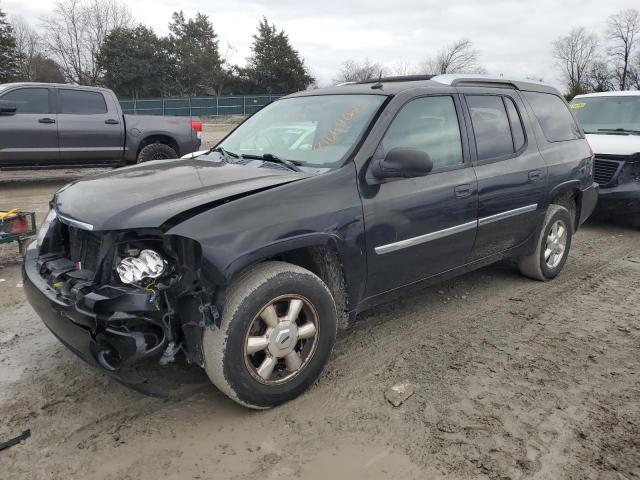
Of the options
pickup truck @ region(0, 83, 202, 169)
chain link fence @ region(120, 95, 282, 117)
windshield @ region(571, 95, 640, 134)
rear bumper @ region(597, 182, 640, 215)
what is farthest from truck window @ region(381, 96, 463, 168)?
chain link fence @ region(120, 95, 282, 117)

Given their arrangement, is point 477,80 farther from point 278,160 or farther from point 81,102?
point 81,102

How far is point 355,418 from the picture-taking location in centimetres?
282

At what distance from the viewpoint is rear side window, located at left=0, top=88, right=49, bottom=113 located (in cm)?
890

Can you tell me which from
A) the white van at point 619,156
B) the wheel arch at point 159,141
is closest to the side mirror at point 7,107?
the wheel arch at point 159,141

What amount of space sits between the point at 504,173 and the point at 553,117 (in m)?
1.22

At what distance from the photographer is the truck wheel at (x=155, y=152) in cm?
991

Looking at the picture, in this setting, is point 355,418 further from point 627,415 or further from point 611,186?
point 611,186

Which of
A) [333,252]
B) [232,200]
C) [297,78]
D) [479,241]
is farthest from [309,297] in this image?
[297,78]

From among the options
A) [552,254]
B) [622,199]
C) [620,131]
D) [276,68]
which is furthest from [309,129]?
[276,68]

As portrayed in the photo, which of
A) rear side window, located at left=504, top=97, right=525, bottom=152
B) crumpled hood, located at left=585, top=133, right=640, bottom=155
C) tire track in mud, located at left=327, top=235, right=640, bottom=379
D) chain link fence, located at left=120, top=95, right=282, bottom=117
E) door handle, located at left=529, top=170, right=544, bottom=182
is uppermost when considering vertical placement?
chain link fence, located at left=120, top=95, right=282, bottom=117

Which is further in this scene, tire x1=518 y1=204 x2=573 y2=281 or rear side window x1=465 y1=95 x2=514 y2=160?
tire x1=518 y1=204 x2=573 y2=281

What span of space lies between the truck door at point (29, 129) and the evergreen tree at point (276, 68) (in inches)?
1542

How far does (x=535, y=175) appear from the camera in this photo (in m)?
4.45

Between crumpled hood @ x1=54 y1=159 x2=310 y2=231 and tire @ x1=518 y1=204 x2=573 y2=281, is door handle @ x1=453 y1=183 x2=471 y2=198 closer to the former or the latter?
crumpled hood @ x1=54 y1=159 x2=310 y2=231
